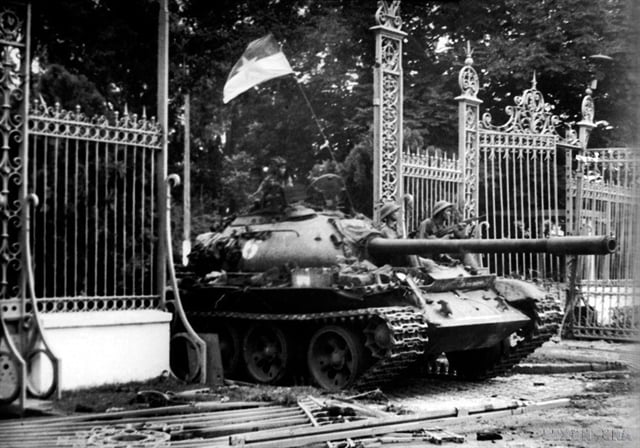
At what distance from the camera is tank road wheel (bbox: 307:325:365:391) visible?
884 cm

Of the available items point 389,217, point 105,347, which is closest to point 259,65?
point 389,217

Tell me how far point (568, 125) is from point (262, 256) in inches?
263

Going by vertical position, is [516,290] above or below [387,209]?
below

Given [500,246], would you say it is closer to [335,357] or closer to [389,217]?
[335,357]

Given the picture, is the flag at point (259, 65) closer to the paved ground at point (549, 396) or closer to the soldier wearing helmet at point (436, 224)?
the soldier wearing helmet at point (436, 224)

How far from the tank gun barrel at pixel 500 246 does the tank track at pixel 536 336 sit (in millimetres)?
1575

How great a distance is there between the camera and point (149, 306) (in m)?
8.49

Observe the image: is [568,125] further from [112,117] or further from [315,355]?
[112,117]

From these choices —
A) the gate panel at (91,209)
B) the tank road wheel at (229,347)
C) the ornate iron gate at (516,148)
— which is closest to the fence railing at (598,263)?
the ornate iron gate at (516,148)

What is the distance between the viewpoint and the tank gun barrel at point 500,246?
24.8 ft

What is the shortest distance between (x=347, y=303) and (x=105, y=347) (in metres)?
2.59

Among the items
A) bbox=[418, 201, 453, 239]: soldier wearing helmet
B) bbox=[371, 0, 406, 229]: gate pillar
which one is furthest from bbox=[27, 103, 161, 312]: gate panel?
bbox=[371, 0, 406, 229]: gate pillar

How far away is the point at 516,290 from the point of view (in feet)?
33.2

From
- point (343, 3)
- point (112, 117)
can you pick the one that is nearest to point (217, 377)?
point (112, 117)
